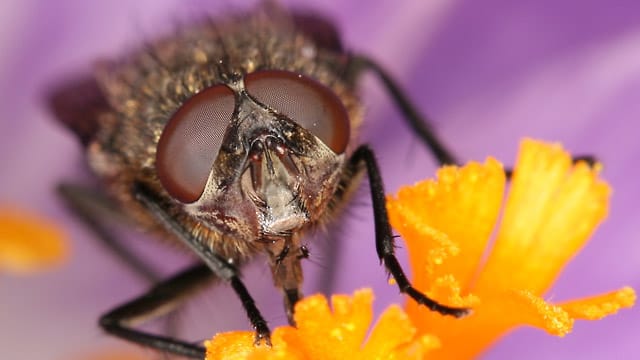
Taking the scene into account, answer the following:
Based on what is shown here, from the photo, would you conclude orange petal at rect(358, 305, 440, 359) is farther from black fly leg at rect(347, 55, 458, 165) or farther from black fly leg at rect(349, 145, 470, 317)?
black fly leg at rect(347, 55, 458, 165)

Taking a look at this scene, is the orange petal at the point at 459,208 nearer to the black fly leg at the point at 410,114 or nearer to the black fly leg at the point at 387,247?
the black fly leg at the point at 387,247

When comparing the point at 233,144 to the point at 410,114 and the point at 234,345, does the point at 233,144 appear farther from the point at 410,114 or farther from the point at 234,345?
the point at 410,114

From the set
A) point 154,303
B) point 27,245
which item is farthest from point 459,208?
point 27,245

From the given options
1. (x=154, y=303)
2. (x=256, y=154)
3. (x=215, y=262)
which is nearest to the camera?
(x=256, y=154)

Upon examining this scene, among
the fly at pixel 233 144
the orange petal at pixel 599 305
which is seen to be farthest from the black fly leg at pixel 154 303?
the orange petal at pixel 599 305

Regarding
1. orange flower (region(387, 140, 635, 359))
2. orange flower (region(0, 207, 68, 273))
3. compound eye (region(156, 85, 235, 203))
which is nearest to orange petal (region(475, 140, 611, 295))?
orange flower (region(387, 140, 635, 359))
